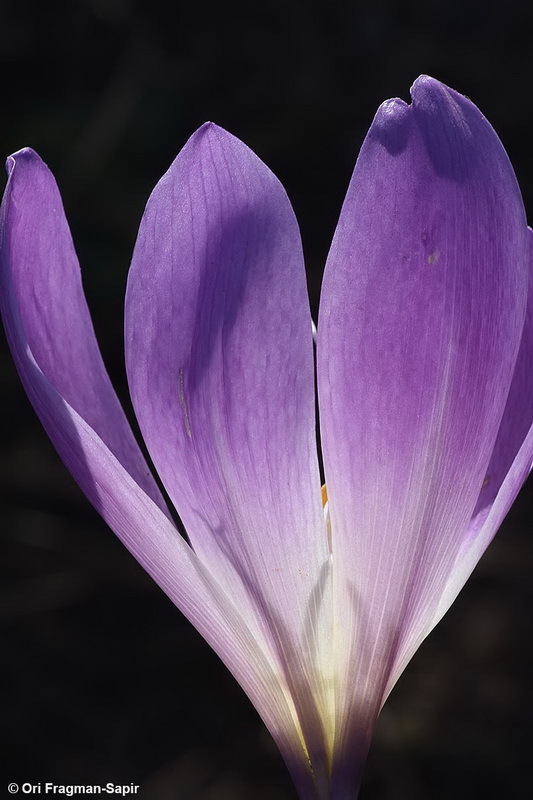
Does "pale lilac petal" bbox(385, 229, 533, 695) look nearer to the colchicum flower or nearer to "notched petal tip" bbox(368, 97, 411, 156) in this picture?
the colchicum flower

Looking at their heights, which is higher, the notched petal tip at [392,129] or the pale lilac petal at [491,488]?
the notched petal tip at [392,129]

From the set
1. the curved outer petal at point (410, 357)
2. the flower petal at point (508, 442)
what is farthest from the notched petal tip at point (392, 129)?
the flower petal at point (508, 442)

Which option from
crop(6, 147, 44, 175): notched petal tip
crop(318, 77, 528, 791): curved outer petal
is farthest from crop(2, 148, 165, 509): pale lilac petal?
crop(318, 77, 528, 791): curved outer petal

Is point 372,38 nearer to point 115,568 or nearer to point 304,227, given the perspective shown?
point 304,227

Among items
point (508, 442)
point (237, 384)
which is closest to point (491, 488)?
point (508, 442)

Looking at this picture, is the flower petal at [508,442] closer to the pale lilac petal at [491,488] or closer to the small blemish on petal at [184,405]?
the pale lilac petal at [491,488]

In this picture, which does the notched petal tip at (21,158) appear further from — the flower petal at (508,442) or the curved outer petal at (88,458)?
the flower petal at (508,442)

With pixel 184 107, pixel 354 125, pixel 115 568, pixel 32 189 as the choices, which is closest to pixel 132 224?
pixel 184 107
